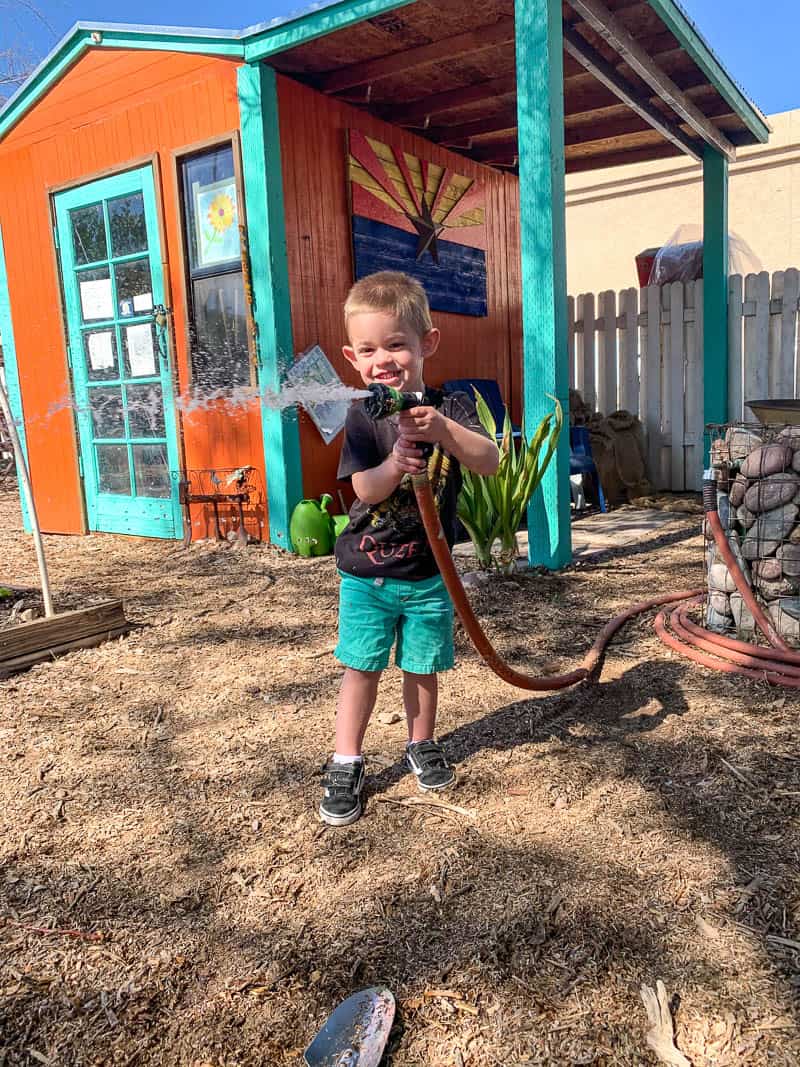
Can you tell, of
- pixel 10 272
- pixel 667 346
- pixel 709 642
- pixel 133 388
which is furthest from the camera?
pixel 667 346

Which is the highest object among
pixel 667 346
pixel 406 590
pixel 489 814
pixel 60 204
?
pixel 60 204

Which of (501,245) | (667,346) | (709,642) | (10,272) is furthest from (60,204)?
(709,642)

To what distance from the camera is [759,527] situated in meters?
2.79

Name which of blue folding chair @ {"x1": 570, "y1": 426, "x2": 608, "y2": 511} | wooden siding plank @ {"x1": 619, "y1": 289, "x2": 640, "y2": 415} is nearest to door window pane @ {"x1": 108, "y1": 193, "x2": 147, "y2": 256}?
blue folding chair @ {"x1": 570, "y1": 426, "x2": 608, "y2": 511}

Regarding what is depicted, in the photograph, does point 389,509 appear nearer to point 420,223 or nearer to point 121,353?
point 121,353

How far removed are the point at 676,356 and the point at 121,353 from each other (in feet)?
15.6

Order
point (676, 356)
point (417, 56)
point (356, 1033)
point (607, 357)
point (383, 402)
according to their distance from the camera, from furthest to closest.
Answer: point (607, 357) < point (676, 356) < point (417, 56) < point (383, 402) < point (356, 1033)

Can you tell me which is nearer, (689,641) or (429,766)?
(429,766)

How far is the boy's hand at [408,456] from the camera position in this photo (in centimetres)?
160

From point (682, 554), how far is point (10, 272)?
5.80 metres

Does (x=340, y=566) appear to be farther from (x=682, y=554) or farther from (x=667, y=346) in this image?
(x=667, y=346)

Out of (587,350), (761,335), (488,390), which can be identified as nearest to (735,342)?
(761,335)

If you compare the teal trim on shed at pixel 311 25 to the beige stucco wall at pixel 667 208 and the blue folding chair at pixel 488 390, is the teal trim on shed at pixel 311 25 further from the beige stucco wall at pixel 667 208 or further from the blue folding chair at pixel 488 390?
the beige stucco wall at pixel 667 208

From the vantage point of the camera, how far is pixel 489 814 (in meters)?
1.82
